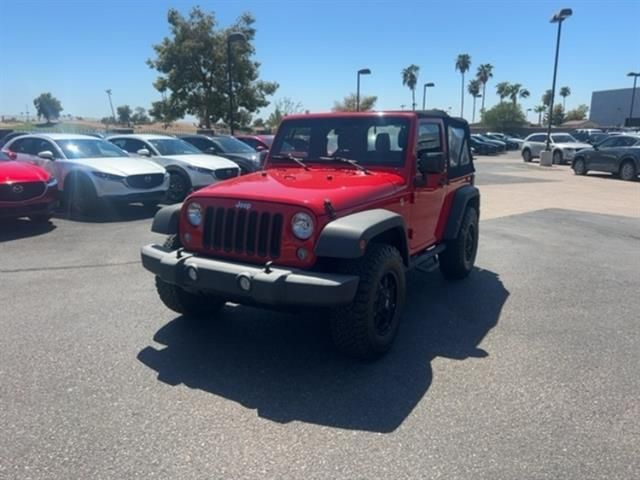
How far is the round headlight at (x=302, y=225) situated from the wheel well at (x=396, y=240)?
68cm

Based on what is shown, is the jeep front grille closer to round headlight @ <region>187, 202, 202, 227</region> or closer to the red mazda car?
round headlight @ <region>187, 202, 202, 227</region>

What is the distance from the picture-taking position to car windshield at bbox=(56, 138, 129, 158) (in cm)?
1056

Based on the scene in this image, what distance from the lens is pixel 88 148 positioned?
10.9 m

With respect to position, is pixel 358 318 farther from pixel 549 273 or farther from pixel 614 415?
pixel 549 273

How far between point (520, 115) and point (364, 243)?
78.8 metres

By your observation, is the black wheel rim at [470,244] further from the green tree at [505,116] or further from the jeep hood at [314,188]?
the green tree at [505,116]

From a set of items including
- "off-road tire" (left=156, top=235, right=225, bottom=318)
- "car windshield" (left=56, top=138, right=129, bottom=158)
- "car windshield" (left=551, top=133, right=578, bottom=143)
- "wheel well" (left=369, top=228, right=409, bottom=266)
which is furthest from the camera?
"car windshield" (left=551, top=133, right=578, bottom=143)

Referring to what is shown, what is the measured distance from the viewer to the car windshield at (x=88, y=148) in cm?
1056

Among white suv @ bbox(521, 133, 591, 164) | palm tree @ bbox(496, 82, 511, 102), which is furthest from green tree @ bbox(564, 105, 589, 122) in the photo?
white suv @ bbox(521, 133, 591, 164)

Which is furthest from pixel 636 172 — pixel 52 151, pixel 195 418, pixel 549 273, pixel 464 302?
pixel 195 418

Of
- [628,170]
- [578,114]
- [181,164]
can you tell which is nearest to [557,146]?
[628,170]

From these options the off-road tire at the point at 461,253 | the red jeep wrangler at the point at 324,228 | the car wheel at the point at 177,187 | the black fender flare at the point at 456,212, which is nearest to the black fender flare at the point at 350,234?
→ the red jeep wrangler at the point at 324,228

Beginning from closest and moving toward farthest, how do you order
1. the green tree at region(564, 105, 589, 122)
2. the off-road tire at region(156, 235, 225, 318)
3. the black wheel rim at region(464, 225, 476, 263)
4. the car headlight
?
the off-road tire at region(156, 235, 225, 318) → the black wheel rim at region(464, 225, 476, 263) → the car headlight → the green tree at region(564, 105, 589, 122)

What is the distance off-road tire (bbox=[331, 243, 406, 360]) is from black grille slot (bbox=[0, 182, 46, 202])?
6677 millimetres
